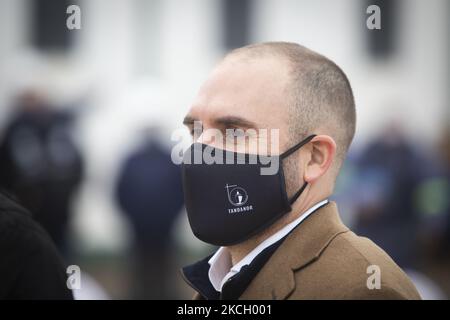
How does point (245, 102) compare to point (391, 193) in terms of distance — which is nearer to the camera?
point (245, 102)

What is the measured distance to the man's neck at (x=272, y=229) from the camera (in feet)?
8.54

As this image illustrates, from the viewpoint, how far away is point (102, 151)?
11227 millimetres

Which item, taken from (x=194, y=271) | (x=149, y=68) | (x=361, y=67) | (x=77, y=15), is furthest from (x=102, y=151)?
(x=194, y=271)

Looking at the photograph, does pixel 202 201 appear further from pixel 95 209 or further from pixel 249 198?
pixel 95 209

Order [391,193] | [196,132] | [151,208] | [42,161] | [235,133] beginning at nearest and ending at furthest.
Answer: [235,133], [196,132], [42,161], [391,193], [151,208]

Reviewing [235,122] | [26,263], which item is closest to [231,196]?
[235,122]

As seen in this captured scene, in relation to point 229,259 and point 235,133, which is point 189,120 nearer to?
point 235,133

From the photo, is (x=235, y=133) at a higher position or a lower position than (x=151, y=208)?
higher

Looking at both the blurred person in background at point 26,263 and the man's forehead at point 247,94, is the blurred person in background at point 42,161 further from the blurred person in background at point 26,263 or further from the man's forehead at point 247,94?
the man's forehead at point 247,94

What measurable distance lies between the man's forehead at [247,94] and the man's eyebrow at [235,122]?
11mm

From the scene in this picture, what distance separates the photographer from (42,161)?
22.0 feet

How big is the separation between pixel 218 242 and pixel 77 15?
1.97m

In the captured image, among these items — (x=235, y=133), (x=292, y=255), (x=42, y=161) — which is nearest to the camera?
(x=292, y=255)

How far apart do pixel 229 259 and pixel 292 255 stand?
1.20 feet
